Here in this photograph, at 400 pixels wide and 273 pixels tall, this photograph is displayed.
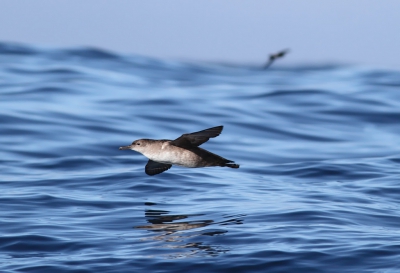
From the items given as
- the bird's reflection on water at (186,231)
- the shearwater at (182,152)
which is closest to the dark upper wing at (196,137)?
the shearwater at (182,152)

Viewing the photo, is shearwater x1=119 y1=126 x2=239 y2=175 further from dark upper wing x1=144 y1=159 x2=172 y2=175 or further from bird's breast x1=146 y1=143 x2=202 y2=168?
dark upper wing x1=144 y1=159 x2=172 y2=175

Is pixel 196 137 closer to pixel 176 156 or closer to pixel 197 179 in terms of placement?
pixel 176 156

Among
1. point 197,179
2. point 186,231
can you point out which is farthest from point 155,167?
point 197,179

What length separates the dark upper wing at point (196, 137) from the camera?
9445 millimetres

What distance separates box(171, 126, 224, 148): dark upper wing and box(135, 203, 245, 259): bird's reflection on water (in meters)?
1.36

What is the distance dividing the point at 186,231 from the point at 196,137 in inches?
63.0

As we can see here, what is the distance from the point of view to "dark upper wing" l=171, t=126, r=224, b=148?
945 centimetres

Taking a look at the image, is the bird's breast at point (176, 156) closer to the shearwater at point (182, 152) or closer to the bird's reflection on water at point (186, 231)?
the shearwater at point (182, 152)

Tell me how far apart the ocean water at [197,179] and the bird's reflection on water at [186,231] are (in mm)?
30

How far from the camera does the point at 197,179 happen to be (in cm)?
1497

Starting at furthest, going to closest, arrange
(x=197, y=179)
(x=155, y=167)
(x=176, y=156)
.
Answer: (x=197, y=179)
(x=155, y=167)
(x=176, y=156)

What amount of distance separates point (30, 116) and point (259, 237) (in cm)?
1349

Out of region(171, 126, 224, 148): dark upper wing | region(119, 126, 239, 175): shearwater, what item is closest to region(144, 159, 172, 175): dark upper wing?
region(119, 126, 239, 175): shearwater

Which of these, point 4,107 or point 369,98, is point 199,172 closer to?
point 4,107
